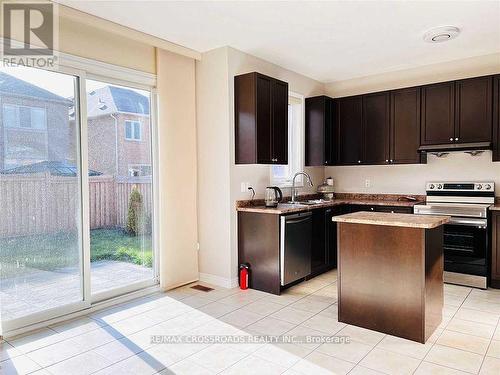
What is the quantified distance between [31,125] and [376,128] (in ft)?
14.0

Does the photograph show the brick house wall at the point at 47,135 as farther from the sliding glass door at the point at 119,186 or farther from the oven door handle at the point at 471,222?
the oven door handle at the point at 471,222

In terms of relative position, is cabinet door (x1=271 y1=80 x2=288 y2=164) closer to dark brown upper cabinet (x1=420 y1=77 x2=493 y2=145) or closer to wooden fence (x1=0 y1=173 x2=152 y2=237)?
wooden fence (x1=0 y1=173 x2=152 y2=237)

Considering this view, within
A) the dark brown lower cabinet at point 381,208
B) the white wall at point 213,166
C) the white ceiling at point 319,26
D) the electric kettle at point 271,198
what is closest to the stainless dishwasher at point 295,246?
the electric kettle at point 271,198

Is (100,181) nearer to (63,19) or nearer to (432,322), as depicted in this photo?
(63,19)

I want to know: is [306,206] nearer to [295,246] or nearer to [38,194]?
[295,246]

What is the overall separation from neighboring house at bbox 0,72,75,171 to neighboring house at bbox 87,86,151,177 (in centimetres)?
25

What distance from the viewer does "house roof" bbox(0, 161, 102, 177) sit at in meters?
2.99

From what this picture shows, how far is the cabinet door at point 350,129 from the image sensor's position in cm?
526

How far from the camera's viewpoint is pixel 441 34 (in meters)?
3.72

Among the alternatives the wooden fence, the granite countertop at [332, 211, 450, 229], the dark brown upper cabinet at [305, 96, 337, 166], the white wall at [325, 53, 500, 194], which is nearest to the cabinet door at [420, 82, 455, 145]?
the white wall at [325, 53, 500, 194]

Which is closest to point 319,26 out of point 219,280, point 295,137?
point 295,137

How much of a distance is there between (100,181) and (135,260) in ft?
3.18

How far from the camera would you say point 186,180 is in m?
4.24

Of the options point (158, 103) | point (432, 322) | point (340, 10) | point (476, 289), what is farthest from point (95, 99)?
point (476, 289)
